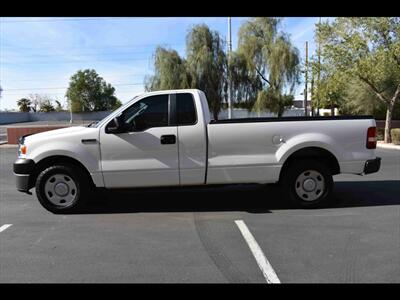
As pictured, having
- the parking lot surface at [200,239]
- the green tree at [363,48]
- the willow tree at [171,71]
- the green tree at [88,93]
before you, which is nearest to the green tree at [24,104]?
the green tree at [88,93]

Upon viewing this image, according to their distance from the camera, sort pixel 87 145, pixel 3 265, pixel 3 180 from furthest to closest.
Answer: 1. pixel 3 180
2. pixel 87 145
3. pixel 3 265

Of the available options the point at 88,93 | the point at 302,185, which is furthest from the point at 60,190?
the point at 88,93

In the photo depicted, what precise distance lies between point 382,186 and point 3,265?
7.12 m

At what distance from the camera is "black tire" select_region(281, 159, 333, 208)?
22.0 feet

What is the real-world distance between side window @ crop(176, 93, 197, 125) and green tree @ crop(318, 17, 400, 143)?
14.5 metres

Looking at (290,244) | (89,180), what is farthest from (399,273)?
(89,180)

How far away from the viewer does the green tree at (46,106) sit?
3900 inches

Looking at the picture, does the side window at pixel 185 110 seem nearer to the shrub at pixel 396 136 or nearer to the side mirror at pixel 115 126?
the side mirror at pixel 115 126

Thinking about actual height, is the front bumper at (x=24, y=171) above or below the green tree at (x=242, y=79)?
below

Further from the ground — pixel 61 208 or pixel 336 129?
pixel 336 129

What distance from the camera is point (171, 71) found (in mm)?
30156

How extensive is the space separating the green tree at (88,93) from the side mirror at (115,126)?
8694cm

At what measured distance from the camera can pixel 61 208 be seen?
21.5 feet
